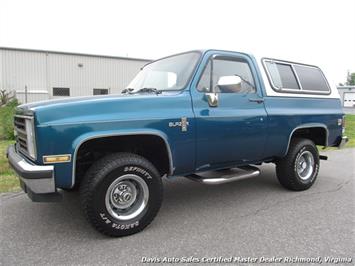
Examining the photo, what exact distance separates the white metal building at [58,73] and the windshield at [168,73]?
813 inches

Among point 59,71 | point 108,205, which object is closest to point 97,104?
point 108,205

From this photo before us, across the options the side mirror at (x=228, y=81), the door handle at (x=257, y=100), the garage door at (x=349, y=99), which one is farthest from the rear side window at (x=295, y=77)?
the garage door at (x=349, y=99)

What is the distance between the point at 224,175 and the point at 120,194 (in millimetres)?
1559

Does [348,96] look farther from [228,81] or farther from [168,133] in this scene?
[168,133]

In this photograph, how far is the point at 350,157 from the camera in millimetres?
8391

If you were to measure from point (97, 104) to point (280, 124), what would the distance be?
8.66ft

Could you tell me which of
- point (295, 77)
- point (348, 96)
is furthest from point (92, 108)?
point (348, 96)

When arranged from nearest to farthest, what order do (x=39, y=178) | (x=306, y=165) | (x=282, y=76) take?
(x=39, y=178)
(x=282, y=76)
(x=306, y=165)

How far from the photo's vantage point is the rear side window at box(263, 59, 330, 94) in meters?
4.88

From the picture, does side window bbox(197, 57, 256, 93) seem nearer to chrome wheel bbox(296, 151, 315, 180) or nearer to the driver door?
the driver door

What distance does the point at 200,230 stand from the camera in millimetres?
3666

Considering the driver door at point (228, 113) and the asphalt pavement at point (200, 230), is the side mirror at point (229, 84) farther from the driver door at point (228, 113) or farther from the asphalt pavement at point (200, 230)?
the asphalt pavement at point (200, 230)

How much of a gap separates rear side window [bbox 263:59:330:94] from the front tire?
2394mm

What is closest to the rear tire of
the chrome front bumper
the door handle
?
the door handle
